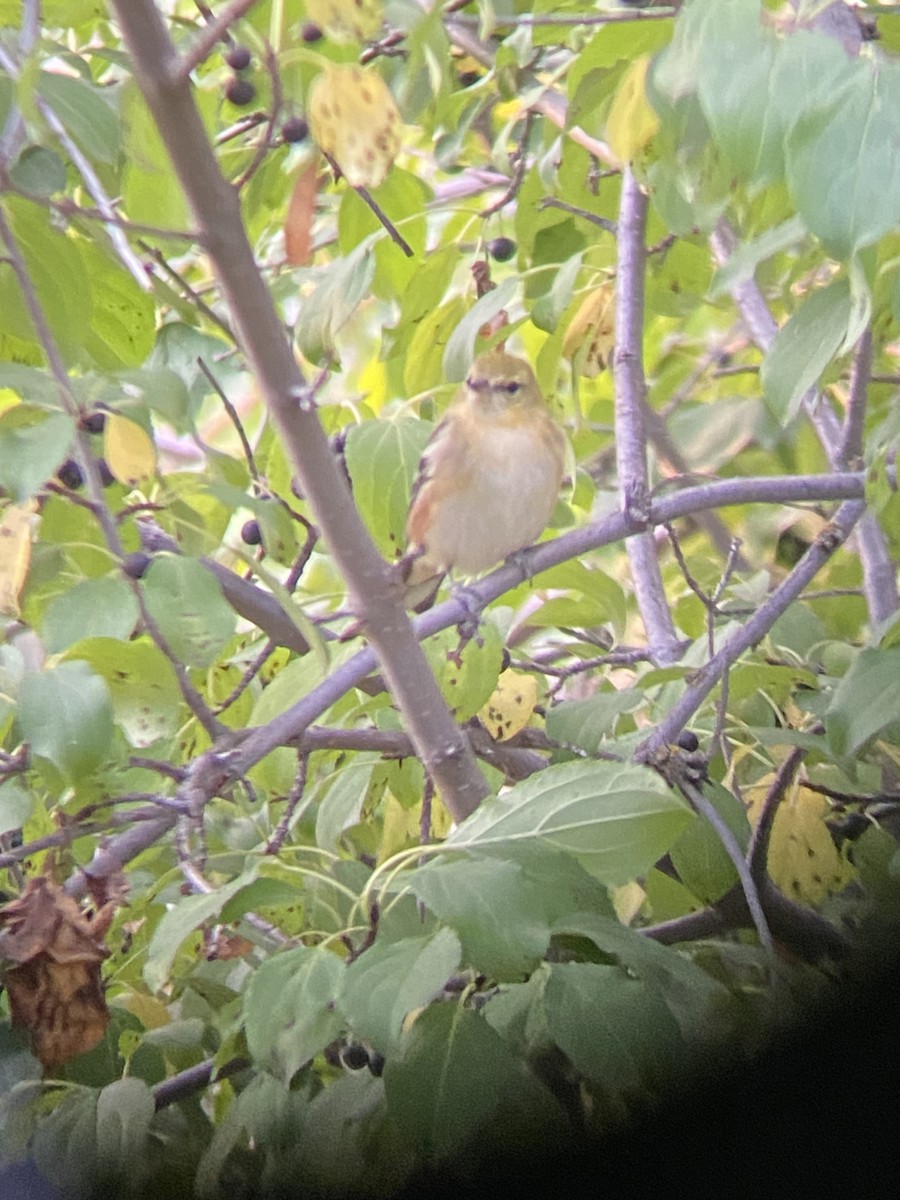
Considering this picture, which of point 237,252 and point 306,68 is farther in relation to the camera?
point 306,68

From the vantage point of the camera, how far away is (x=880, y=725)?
113 centimetres

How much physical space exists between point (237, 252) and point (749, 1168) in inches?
26.7

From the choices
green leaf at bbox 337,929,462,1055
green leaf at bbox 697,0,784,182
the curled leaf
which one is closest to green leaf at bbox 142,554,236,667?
the curled leaf

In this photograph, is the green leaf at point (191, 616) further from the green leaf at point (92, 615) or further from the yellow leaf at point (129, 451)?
the yellow leaf at point (129, 451)

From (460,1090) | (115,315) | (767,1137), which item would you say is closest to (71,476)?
(115,315)

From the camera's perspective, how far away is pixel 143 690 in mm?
1141

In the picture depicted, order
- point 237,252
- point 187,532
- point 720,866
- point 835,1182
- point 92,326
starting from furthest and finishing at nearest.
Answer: point 187,532
point 92,326
point 720,866
point 237,252
point 835,1182

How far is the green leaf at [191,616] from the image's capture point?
3.57 feet

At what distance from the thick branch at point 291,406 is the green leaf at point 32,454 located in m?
0.17

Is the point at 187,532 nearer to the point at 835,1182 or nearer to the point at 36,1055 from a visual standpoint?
the point at 36,1055

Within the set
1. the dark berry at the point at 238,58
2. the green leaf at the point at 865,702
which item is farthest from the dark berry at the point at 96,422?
the green leaf at the point at 865,702

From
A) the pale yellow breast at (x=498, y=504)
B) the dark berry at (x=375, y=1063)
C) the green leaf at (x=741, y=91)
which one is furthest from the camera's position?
the pale yellow breast at (x=498, y=504)

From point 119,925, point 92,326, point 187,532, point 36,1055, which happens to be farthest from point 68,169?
point 36,1055

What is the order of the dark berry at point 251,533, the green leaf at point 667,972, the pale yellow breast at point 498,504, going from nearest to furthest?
the green leaf at point 667,972, the dark berry at point 251,533, the pale yellow breast at point 498,504
